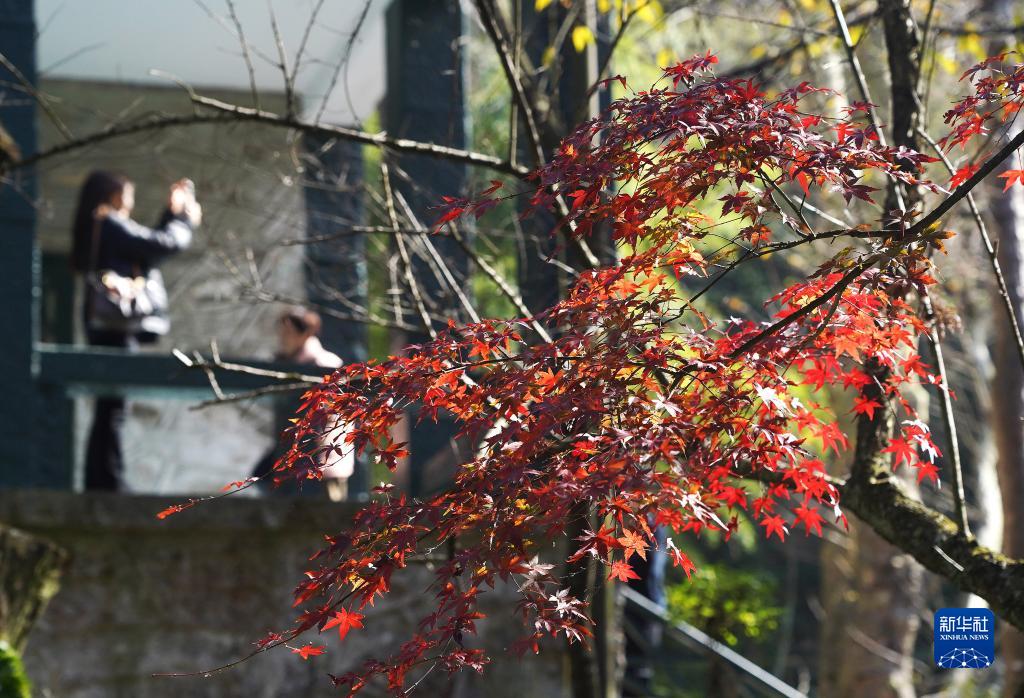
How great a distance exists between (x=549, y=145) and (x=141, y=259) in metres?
2.24

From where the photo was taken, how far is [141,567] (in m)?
5.20

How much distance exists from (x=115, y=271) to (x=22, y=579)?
1.98 m

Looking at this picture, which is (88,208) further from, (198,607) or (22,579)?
(22,579)

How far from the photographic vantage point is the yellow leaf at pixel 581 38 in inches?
194

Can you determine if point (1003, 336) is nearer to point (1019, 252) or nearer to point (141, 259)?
point (1019, 252)

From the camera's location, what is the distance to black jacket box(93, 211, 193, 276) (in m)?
5.91

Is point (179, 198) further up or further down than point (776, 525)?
further up

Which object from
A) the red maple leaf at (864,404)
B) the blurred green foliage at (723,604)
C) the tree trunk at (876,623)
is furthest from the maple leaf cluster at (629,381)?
the tree trunk at (876,623)

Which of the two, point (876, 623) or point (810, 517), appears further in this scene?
point (876, 623)

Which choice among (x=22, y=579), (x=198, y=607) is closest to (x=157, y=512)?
(x=198, y=607)

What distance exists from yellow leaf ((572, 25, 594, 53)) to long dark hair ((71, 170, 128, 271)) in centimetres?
229

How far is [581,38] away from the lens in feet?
16.4

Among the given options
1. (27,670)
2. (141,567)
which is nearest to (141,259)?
(141,567)

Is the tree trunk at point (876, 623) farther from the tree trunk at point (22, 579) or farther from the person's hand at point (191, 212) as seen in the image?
the tree trunk at point (22, 579)
